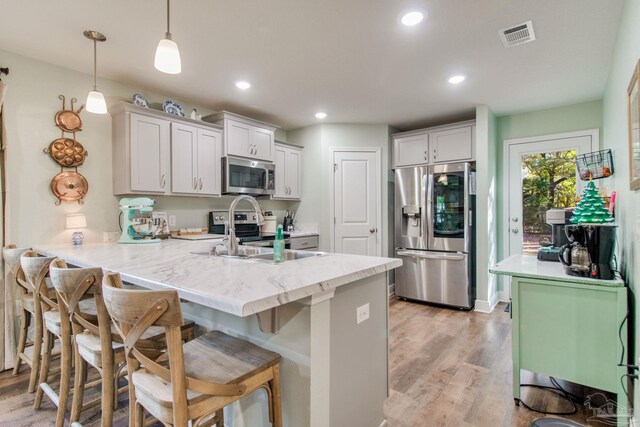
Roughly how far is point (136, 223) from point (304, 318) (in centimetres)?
222

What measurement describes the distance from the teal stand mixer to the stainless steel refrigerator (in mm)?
3021

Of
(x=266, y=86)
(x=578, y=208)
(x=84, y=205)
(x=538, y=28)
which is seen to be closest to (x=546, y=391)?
(x=578, y=208)

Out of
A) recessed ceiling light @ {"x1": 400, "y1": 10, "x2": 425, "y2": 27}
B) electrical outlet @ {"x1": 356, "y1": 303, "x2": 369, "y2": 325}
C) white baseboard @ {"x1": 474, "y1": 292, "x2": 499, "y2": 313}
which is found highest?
recessed ceiling light @ {"x1": 400, "y1": 10, "x2": 425, "y2": 27}

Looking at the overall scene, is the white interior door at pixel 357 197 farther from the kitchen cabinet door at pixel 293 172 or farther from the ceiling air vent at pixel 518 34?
the ceiling air vent at pixel 518 34

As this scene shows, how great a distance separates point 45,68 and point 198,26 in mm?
1535

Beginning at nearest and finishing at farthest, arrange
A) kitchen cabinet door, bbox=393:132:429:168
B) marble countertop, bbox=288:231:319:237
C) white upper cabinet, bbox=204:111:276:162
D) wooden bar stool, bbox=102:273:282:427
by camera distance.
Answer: wooden bar stool, bbox=102:273:282:427 → white upper cabinet, bbox=204:111:276:162 → marble countertop, bbox=288:231:319:237 → kitchen cabinet door, bbox=393:132:429:168

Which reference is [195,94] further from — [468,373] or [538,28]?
[468,373]

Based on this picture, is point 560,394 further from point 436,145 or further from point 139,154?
point 139,154

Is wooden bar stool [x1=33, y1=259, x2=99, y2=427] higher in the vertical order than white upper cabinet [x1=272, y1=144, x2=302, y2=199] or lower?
lower

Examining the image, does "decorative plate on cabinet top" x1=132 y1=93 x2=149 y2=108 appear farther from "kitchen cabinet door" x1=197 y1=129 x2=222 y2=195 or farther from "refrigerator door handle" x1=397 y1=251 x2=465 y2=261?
"refrigerator door handle" x1=397 y1=251 x2=465 y2=261

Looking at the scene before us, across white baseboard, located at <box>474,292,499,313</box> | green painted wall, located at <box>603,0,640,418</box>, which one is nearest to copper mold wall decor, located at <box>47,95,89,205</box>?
green painted wall, located at <box>603,0,640,418</box>

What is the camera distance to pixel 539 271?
2059mm

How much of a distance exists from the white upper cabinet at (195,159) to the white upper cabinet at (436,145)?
246 cm

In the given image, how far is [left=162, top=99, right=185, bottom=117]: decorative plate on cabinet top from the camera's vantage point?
331cm
